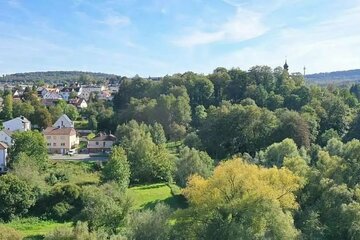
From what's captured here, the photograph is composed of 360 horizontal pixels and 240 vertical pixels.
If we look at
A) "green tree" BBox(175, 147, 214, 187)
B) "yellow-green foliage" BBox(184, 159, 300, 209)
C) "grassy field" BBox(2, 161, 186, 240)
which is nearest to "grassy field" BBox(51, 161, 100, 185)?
"grassy field" BBox(2, 161, 186, 240)

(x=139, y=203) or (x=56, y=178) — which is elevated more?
(x=56, y=178)

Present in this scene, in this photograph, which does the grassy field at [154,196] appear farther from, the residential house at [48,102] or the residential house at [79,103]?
the residential house at [79,103]

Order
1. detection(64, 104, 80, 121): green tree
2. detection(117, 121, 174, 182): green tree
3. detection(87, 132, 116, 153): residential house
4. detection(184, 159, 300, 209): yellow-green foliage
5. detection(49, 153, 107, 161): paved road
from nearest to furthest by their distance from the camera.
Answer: detection(184, 159, 300, 209): yellow-green foliage < detection(117, 121, 174, 182): green tree < detection(49, 153, 107, 161): paved road < detection(87, 132, 116, 153): residential house < detection(64, 104, 80, 121): green tree

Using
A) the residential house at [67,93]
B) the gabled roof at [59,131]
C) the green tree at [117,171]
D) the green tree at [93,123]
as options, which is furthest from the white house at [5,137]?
the residential house at [67,93]

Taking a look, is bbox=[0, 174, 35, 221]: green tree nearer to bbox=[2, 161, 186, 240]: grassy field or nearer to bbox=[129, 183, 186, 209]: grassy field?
bbox=[2, 161, 186, 240]: grassy field

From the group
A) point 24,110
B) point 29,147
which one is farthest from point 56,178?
point 24,110

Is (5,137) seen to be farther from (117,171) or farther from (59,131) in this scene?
(117,171)

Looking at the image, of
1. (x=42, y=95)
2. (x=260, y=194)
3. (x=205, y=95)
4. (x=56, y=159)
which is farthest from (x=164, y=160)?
(x=42, y=95)
